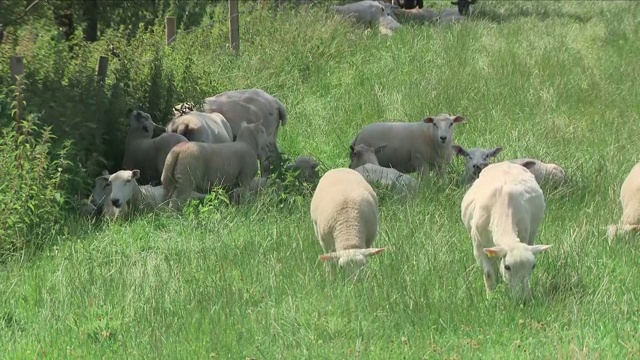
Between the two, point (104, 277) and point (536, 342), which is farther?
point (104, 277)

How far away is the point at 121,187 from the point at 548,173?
4180mm

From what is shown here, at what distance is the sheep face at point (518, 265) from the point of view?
679cm

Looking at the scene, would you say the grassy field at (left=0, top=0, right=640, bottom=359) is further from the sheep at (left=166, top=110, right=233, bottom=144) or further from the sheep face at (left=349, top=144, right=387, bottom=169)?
the sheep at (left=166, top=110, right=233, bottom=144)

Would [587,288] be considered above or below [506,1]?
above

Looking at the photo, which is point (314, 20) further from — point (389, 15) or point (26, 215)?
point (26, 215)

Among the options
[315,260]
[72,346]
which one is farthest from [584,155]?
[72,346]

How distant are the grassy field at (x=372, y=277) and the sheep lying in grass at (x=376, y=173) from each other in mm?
236

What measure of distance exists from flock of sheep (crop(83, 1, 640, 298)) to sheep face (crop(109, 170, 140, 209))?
12 millimetres

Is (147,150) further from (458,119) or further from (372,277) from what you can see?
(372,277)

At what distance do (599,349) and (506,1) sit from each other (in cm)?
2708

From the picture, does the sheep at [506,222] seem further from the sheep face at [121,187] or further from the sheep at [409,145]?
the sheep at [409,145]

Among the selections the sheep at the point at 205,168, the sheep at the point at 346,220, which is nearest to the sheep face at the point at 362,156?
the sheep at the point at 205,168

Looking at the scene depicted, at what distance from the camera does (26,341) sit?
6.88 meters

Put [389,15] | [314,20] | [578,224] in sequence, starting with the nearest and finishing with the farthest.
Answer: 1. [578,224]
2. [314,20]
3. [389,15]
